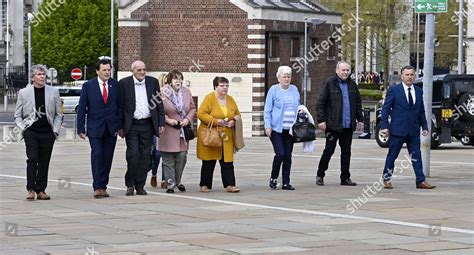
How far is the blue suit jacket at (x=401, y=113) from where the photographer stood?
739 inches

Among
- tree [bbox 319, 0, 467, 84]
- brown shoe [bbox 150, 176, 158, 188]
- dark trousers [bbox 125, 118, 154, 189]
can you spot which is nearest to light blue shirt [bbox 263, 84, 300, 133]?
dark trousers [bbox 125, 118, 154, 189]

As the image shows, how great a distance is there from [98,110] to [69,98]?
5107 centimetres

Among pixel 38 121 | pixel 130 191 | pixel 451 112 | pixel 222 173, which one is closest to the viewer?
pixel 38 121

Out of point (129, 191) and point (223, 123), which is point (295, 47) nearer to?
point (223, 123)

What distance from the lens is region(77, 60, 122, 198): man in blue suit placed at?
57.8 ft

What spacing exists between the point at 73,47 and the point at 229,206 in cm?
7073

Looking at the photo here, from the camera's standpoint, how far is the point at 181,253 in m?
12.1

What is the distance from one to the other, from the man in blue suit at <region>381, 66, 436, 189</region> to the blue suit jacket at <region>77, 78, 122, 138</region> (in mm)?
3968

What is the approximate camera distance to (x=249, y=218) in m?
15.1

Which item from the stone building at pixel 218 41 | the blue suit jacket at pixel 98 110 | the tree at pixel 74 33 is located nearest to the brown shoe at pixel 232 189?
the blue suit jacket at pixel 98 110

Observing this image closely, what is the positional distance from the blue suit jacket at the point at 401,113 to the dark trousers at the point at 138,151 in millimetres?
3478

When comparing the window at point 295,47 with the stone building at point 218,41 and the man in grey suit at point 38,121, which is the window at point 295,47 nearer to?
the stone building at point 218,41

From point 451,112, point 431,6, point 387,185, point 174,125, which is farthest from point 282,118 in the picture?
point 451,112

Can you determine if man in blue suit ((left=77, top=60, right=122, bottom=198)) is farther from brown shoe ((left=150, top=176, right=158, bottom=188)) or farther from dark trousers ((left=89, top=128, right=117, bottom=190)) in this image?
brown shoe ((left=150, top=176, right=158, bottom=188))
